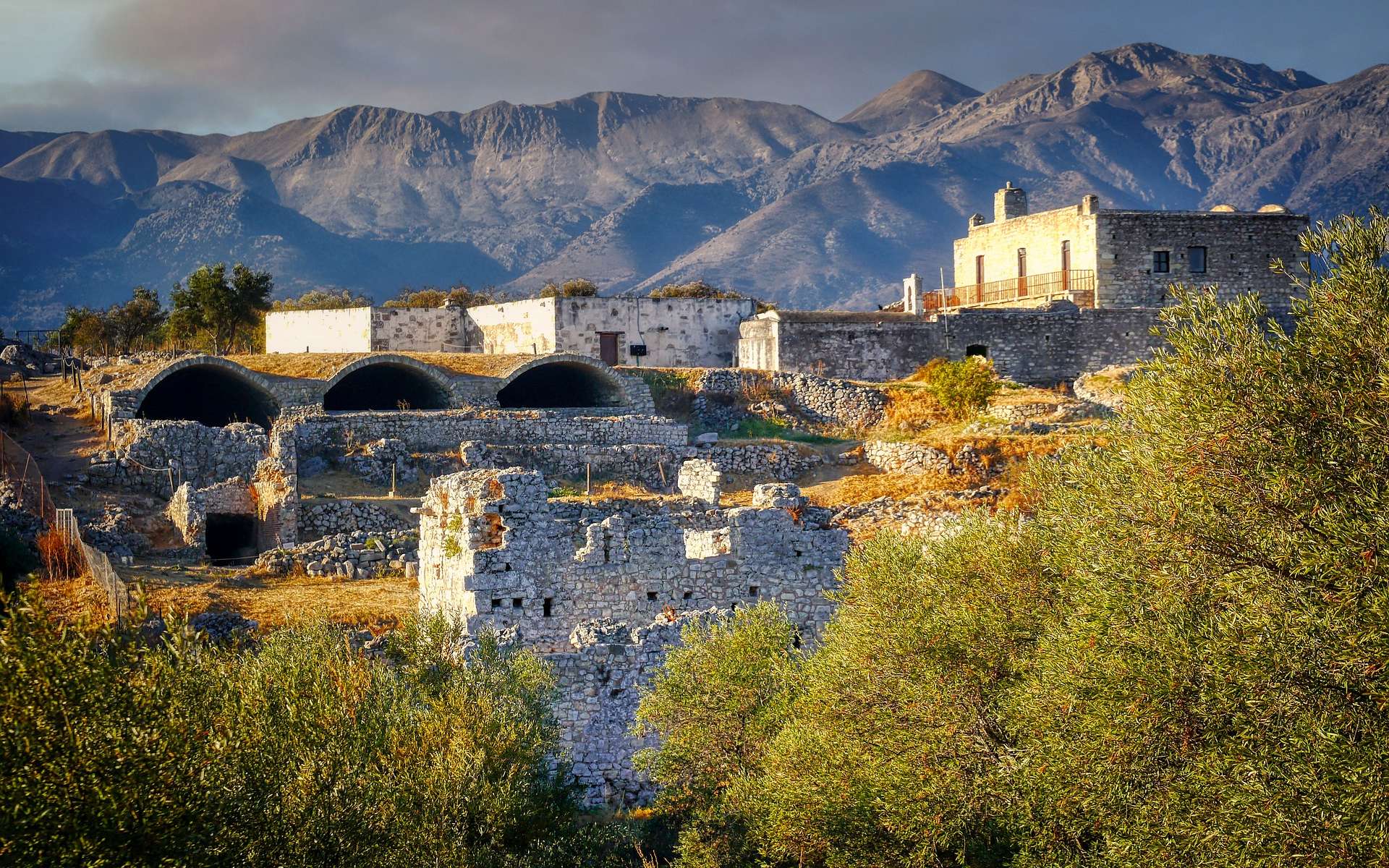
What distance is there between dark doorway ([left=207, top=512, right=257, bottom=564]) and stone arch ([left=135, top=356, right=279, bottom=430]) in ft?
23.8

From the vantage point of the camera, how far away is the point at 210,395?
160ft

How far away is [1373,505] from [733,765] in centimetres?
891

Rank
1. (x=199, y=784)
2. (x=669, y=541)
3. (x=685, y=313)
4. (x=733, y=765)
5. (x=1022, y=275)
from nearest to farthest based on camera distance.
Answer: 1. (x=199, y=784)
2. (x=733, y=765)
3. (x=669, y=541)
4. (x=685, y=313)
5. (x=1022, y=275)

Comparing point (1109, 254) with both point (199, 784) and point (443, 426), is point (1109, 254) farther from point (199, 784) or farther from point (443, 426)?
point (199, 784)

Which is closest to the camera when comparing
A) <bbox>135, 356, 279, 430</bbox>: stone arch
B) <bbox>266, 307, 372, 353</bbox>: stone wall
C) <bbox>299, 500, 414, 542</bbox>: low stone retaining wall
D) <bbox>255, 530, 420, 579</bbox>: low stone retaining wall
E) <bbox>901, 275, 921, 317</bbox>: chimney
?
<bbox>255, 530, 420, 579</bbox>: low stone retaining wall

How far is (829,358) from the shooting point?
53969mm

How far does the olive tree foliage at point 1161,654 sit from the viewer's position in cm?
1211

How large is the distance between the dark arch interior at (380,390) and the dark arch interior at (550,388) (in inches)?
125

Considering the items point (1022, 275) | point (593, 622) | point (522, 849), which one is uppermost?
point (1022, 275)

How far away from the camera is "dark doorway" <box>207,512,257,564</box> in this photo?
113ft

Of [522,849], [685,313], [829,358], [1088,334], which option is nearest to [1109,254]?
[1088,334]

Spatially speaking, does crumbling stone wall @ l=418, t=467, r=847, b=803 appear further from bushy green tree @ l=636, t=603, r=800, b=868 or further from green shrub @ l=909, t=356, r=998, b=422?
green shrub @ l=909, t=356, r=998, b=422

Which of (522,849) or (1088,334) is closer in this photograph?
(522,849)

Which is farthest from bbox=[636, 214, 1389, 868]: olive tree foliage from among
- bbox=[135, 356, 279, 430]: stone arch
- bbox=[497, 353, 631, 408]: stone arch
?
bbox=[497, 353, 631, 408]: stone arch
